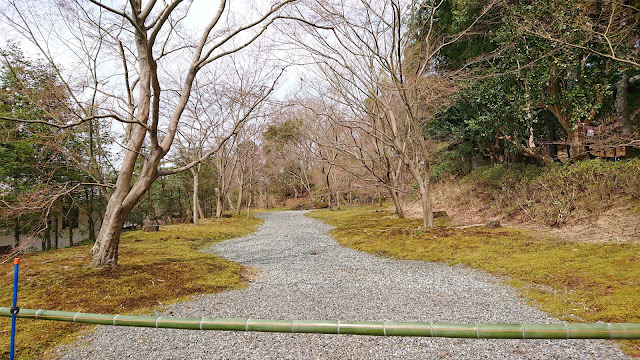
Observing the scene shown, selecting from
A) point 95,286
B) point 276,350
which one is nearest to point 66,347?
A: point 95,286

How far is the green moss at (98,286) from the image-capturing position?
2.87 metres

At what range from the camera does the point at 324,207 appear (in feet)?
84.9

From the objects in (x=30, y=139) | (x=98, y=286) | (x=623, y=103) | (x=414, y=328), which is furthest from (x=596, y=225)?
(x=30, y=139)

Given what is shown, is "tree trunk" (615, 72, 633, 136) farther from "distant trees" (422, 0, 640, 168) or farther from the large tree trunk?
the large tree trunk

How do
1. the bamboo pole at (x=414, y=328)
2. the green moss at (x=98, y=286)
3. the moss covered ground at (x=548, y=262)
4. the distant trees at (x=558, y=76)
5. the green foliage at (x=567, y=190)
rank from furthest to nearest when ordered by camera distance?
1. the distant trees at (x=558, y=76)
2. the green foliage at (x=567, y=190)
3. the moss covered ground at (x=548, y=262)
4. the green moss at (x=98, y=286)
5. the bamboo pole at (x=414, y=328)

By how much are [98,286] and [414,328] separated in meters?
4.06

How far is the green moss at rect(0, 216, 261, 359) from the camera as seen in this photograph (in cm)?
287

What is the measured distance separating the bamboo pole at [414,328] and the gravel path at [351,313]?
2.90 feet

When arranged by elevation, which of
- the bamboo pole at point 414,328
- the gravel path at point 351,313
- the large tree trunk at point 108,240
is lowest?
the gravel path at point 351,313

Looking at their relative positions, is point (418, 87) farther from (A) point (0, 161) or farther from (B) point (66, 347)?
(A) point (0, 161)

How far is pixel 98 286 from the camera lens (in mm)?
3926

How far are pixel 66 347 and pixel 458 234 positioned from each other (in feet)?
23.4

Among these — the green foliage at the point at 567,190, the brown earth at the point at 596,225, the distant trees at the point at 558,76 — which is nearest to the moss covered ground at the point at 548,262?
the brown earth at the point at 596,225

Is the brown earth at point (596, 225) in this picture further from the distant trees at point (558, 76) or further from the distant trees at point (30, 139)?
the distant trees at point (30, 139)
